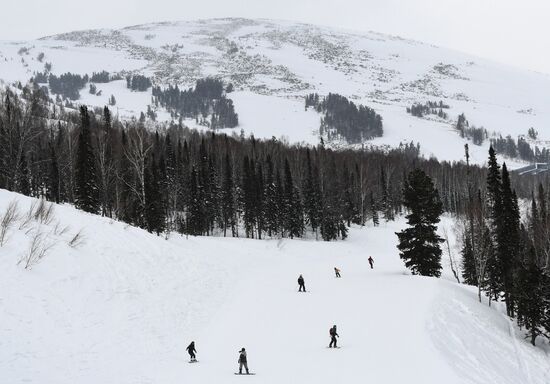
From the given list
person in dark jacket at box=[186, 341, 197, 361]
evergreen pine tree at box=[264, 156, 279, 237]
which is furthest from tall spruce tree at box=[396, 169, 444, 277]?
evergreen pine tree at box=[264, 156, 279, 237]

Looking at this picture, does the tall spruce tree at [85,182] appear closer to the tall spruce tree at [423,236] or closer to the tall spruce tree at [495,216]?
the tall spruce tree at [423,236]

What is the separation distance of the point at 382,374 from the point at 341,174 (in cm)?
7655

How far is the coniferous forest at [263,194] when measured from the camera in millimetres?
37469

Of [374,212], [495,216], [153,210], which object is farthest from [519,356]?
[374,212]

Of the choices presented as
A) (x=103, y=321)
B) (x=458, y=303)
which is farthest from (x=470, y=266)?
(x=103, y=321)

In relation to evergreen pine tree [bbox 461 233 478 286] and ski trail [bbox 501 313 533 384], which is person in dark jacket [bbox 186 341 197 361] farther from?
evergreen pine tree [bbox 461 233 478 286]

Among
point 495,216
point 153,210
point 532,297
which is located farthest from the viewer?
point 153,210

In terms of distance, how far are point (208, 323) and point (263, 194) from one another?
166 feet

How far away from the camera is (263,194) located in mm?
74750

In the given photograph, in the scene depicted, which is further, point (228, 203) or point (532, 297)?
point (228, 203)

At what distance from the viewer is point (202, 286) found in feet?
102

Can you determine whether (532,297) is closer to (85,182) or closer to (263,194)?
(85,182)

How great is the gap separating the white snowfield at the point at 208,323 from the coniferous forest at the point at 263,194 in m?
5.79

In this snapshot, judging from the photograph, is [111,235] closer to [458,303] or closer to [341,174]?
[458,303]
